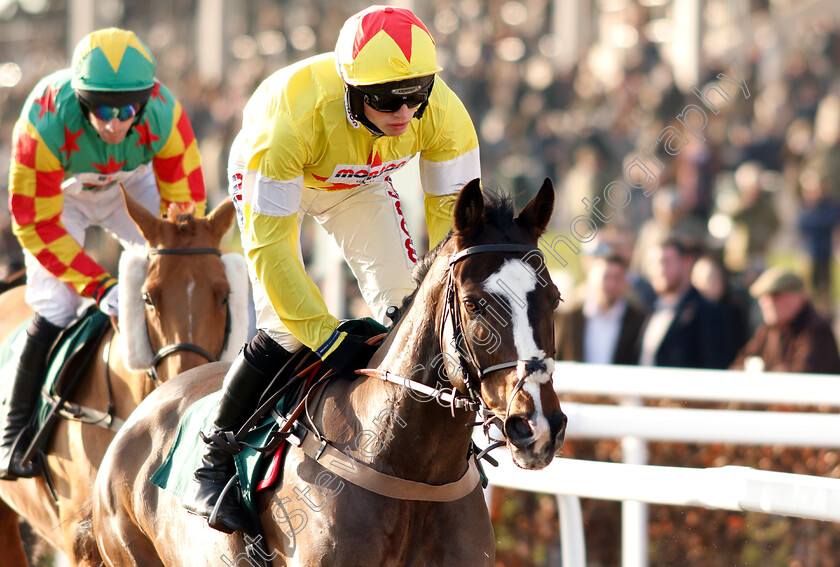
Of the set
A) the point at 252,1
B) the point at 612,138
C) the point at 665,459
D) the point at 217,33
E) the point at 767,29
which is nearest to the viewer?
the point at 665,459

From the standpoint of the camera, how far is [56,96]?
471cm

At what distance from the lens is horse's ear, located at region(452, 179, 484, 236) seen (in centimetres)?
267

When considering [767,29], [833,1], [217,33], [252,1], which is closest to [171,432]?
[767,29]

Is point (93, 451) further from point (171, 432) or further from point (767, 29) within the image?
point (767, 29)

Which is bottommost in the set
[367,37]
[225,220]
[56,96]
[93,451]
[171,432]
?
[93,451]

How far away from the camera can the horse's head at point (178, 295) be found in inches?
167

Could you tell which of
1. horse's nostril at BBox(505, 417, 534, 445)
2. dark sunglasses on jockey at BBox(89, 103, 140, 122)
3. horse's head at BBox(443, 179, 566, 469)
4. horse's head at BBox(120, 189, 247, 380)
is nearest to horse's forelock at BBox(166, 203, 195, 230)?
horse's head at BBox(120, 189, 247, 380)

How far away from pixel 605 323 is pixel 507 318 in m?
4.31

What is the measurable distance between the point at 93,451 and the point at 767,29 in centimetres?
1399

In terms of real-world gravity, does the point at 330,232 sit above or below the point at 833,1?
above

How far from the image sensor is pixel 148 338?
4355 millimetres

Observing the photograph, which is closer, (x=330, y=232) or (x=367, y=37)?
(x=367, y=37)

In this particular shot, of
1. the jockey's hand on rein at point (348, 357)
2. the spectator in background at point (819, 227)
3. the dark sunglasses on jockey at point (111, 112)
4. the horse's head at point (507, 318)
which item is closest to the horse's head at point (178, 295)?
the dark sunglasses on jockey at point (111, 112)

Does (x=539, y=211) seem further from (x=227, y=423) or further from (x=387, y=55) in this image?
(x=227, y=423)
